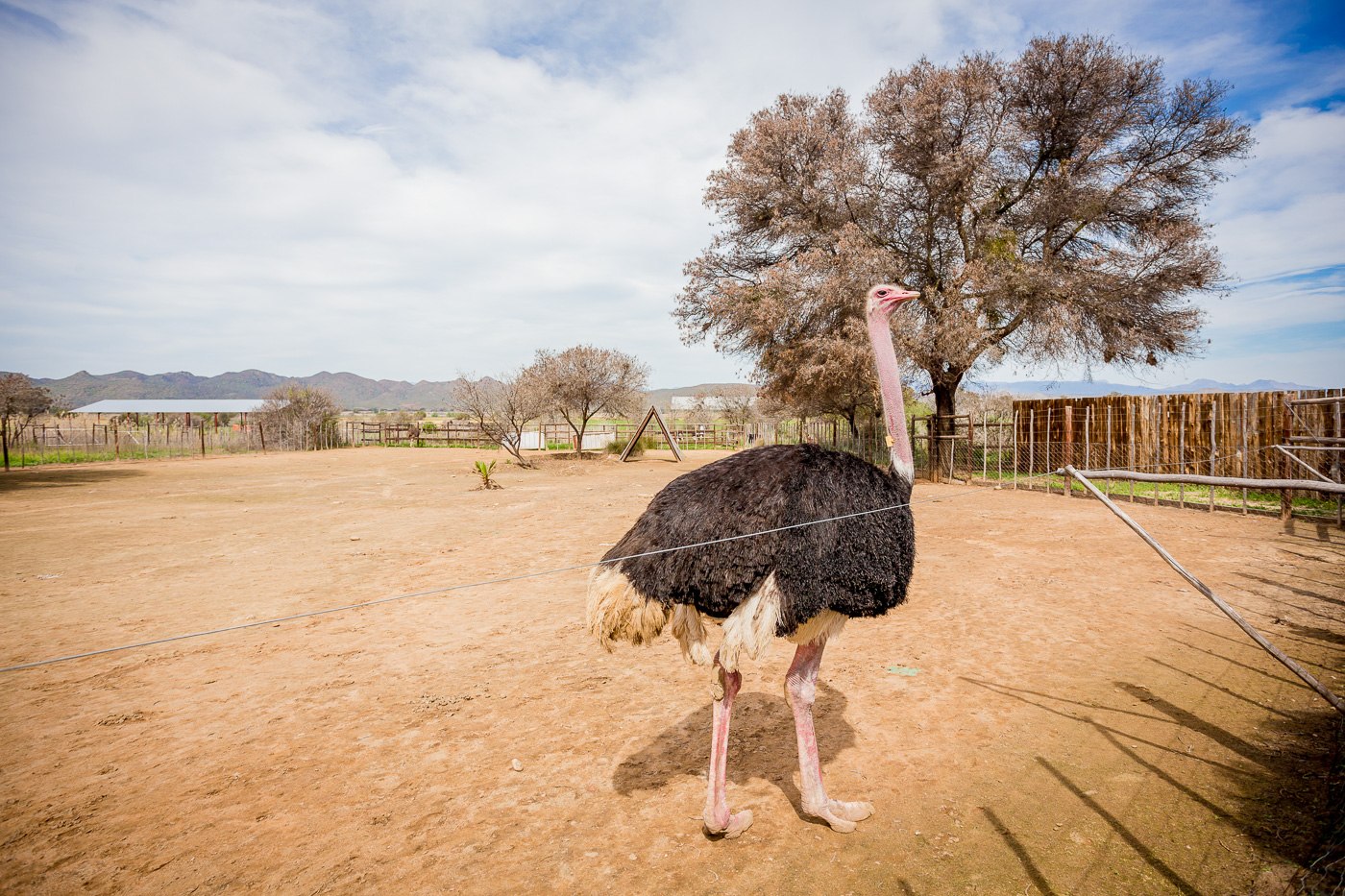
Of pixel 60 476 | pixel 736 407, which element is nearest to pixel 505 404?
pixel 60 476

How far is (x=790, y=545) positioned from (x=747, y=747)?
5.84 ft

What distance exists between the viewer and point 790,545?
2.77m

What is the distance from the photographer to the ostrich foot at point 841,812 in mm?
3014

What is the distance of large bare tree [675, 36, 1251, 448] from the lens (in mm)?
16438

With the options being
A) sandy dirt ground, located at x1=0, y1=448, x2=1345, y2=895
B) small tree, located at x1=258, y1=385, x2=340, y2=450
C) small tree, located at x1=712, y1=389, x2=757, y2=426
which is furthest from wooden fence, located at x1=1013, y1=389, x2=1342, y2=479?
small tree, located at x1=258, y1=385, x2=340, y2=450

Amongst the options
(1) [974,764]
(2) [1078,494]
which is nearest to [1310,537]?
(2) [1078,494]

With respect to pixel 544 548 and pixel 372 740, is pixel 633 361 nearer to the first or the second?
pixel 544 548

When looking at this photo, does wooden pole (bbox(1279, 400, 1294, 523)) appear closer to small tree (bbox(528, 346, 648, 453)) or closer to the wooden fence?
the wooden fence

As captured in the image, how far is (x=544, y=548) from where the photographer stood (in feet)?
30.6

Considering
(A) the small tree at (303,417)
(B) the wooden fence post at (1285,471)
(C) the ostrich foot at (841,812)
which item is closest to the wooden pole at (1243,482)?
(C) the ostrich foot at (841,812)

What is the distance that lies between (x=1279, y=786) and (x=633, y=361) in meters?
28.7

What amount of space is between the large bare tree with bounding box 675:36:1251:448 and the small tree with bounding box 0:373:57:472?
27.0 metres

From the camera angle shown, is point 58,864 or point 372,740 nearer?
point 58,864

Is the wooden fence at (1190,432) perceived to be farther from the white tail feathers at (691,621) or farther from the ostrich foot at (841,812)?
the white tail feathers at (691,621)
